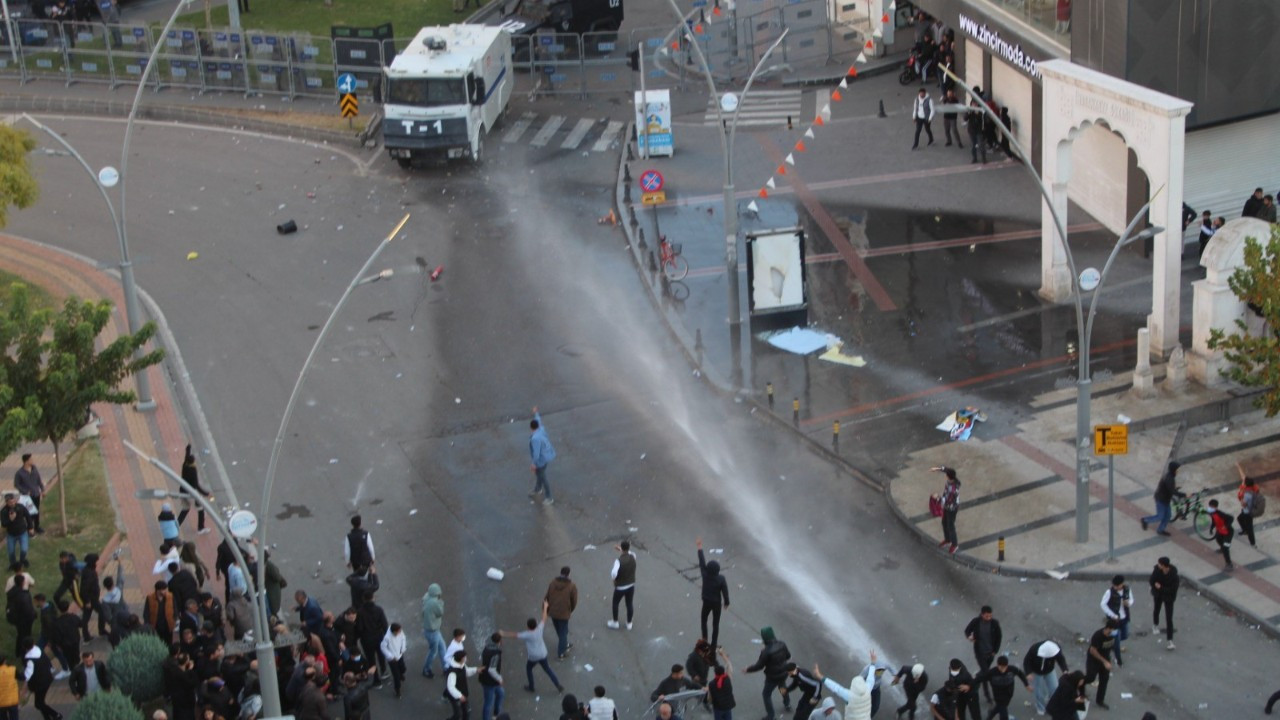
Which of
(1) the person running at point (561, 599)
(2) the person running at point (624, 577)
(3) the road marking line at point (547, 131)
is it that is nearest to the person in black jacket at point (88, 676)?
(1) the person running at point (561, 599)

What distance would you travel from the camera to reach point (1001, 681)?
20328 millimetres

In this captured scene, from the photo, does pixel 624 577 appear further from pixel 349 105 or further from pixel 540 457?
pixel 349 105

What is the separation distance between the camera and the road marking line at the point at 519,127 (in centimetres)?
4519

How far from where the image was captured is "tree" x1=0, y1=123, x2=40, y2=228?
3244cm

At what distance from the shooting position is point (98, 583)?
23.5 m

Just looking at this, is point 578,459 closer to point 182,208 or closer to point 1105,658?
point 1105,658

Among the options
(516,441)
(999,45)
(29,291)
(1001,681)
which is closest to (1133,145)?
(999,45)

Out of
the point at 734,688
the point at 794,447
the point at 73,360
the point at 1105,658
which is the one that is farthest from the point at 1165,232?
the point at 73,360

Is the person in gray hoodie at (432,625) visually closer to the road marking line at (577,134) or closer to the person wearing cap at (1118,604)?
the person wearing cap at (1118,604)

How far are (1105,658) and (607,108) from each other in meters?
29.2

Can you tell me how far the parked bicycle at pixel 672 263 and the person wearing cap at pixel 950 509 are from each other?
1164cm

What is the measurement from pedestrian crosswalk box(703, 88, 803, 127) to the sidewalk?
17.5 m

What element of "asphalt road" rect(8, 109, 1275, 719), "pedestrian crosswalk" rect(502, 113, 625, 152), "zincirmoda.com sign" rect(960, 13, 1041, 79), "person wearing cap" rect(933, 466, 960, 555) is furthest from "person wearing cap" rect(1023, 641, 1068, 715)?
"pedestrian crosswalk" rect(502, 113, 625, 152)

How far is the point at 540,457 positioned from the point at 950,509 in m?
6.50
